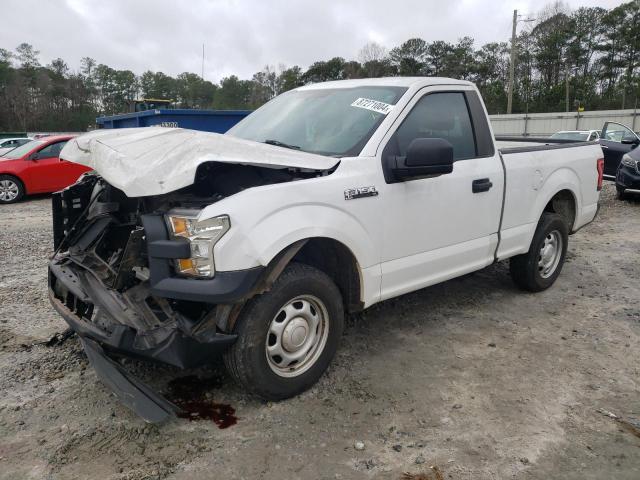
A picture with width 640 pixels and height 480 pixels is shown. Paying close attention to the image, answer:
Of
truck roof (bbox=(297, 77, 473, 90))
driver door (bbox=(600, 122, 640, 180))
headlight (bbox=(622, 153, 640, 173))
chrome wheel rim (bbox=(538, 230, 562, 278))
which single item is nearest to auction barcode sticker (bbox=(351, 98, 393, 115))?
truck roof (bbox=(297, 77, 473, 90))

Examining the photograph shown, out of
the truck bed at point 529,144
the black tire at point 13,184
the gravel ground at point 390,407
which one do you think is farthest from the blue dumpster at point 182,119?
the truck bed at point 529,144

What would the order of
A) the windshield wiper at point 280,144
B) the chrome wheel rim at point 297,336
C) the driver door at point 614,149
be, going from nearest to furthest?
the chrome wheel rim at point 297,336 → the windshield wiper at point 280,144 → the driver door at point 614,149

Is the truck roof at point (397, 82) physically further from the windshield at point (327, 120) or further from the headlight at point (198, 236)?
the headlight at point (198, 236)

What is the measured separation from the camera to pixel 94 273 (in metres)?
3.26

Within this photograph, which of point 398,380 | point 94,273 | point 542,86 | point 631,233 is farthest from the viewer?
point 542,86

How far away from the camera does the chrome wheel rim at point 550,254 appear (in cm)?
524

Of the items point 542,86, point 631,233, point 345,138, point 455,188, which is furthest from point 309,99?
point 542,86

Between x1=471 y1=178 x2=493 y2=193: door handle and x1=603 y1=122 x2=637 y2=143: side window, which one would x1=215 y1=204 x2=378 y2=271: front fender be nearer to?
x1=471 y1=178 x2=493 y2=193: door handle

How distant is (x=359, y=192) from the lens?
3.29m

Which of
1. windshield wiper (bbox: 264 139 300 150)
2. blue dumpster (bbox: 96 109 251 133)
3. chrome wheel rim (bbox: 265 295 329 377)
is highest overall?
→ blue dumpster (bbox: 96 109 251 133)

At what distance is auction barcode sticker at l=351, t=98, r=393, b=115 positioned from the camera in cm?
368

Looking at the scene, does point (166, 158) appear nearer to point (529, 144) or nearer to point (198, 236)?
point (198, 236)

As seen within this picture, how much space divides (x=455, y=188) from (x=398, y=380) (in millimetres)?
1492

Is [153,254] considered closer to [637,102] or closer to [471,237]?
[471,237]
